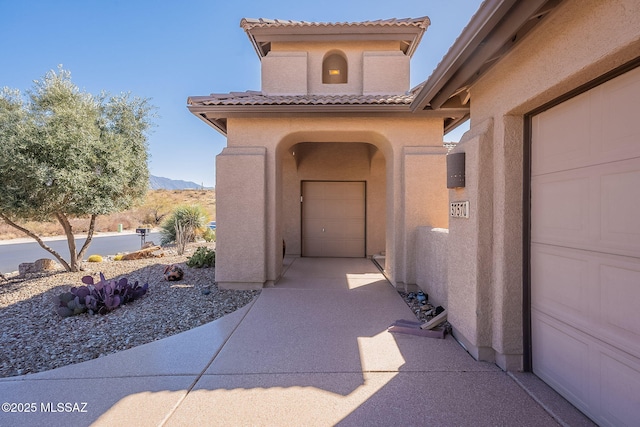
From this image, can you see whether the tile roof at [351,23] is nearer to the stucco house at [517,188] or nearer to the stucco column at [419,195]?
the stucco house at [517,188]

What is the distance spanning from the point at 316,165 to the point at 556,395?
9520 mm

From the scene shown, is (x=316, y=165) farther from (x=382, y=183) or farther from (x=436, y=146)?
(x=436, y=146)

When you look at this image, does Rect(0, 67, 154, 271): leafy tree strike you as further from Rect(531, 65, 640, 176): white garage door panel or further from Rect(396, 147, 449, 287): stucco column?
Rect(531, 65, 640, 176): white garage door panel

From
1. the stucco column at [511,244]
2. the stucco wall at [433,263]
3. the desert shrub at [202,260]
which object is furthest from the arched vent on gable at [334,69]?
the stucco column at [511,244]

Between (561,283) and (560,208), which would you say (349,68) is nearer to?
(560,208)

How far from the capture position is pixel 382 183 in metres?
11.5

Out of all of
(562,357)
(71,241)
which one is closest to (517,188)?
(562,357)

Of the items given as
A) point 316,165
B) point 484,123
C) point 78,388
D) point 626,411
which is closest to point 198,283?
point 78,388

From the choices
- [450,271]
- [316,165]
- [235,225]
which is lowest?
[450,271]

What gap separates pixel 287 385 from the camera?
11.0 ft

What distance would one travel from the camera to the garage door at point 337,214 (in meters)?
11.6

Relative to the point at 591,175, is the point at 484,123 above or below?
above

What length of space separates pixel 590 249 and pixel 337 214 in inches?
356

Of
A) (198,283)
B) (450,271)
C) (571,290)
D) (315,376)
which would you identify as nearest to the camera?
(571,290)
